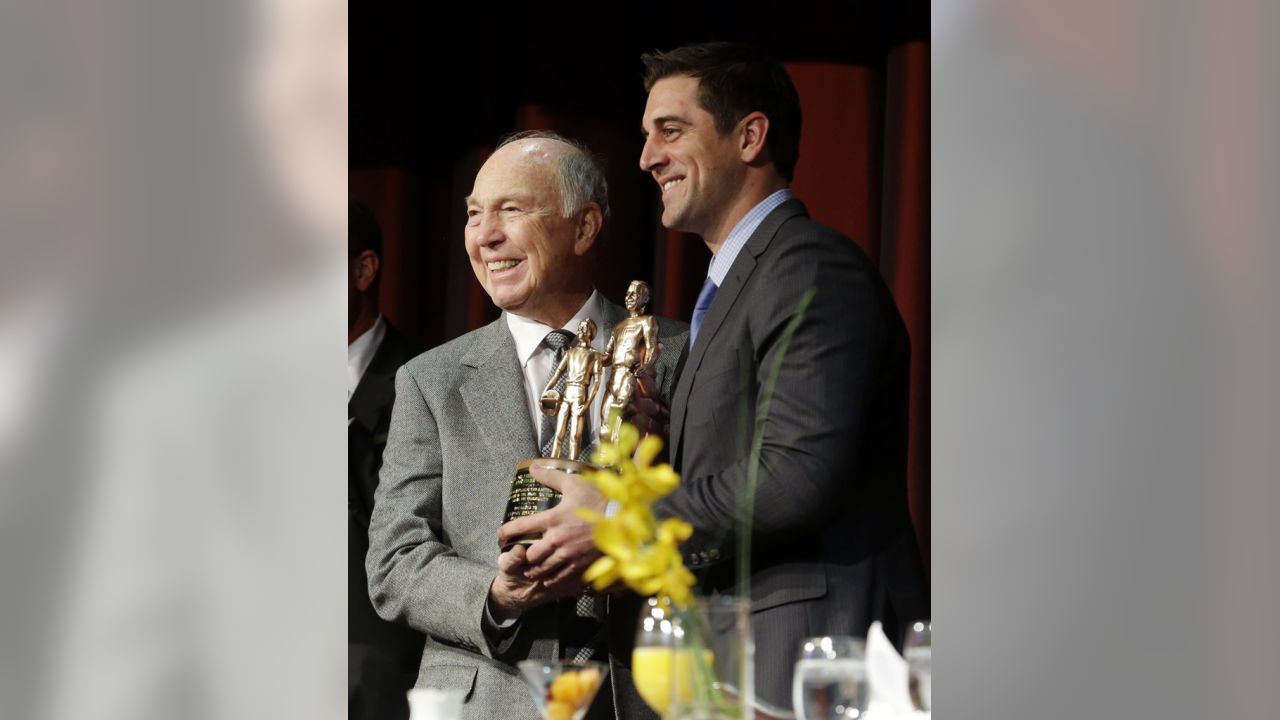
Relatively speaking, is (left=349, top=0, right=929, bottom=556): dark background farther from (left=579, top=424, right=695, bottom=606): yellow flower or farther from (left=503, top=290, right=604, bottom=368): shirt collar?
(left=579, top=424, right=695, bottom=606): yellow flower

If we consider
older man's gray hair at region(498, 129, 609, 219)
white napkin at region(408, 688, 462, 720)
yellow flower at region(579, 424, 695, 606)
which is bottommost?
white napkin at region(408, 688, 462, 720)

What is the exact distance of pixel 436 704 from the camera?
2.44 m

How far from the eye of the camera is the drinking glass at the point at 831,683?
198 cm

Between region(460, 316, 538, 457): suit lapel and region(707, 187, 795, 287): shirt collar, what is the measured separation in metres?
0.34

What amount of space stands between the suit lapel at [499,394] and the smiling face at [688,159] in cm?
32

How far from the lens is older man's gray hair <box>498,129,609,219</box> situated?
2445mm

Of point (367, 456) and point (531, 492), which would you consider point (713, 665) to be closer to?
point (531, 492)

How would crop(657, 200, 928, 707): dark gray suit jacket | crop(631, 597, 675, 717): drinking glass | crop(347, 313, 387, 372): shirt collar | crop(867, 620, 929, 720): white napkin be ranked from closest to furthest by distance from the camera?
crop(631, 597, 675, 717): drinking glass → crop(867, 620, 929, 720): white napkin → crop(657, 200, 928, 707): dark gray suit jacket → crop(347, 313, 387, 372): shirt collar

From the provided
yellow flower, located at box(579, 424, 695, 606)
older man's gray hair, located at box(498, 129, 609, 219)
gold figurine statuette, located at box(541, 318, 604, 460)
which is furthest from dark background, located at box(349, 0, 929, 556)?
yellow flower, located at box(579, 424, 695, 606)
